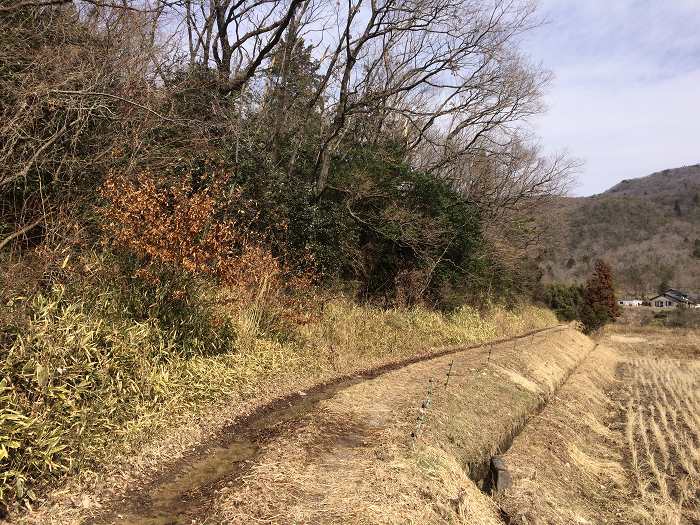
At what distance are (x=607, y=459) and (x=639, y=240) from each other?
117 metres

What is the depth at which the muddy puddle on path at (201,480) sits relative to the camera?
3863mm

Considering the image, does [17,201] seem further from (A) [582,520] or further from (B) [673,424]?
(B) [673,424]

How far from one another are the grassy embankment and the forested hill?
79.0 meters

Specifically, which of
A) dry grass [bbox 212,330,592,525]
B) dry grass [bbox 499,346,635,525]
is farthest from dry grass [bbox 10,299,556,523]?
dry grass [bbox 499,346,635,525]

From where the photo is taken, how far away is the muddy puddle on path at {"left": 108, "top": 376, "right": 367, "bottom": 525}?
12.7 ft

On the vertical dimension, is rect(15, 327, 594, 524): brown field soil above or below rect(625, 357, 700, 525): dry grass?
above

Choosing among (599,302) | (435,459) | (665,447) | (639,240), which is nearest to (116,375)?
(435,459)

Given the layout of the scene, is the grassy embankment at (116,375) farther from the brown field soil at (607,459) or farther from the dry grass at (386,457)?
the brown field soil at (607,459)

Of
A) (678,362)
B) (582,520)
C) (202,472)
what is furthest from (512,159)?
(202,472)

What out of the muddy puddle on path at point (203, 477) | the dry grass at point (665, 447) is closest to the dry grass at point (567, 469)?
the dry grass at point (665, 447)

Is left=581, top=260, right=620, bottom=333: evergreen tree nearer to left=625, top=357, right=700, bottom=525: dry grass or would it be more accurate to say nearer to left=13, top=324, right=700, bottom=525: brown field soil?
left=625, top=357, right=700, bottom=525: dry grass

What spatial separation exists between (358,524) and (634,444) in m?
7.32

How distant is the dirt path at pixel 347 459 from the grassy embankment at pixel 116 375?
0.45 metres

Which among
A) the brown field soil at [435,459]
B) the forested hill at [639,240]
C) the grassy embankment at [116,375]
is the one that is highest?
the forested hill at [639,240]
